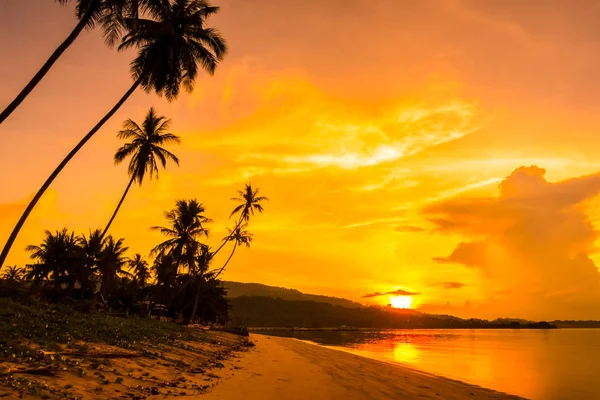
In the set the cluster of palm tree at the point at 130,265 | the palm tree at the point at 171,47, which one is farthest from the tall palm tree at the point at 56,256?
the palm tree at the point at 171,47

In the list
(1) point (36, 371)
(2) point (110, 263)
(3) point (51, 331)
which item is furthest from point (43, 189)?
(2) point (110, 263)

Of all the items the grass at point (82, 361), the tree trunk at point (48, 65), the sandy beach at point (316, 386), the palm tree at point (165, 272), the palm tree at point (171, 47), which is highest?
the palm tree at point (171, 47)

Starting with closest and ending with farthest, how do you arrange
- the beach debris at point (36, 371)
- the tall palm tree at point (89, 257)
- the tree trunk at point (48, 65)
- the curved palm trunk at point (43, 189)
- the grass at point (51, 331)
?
the beach debris at point (36, 371), the grass at point (51, 331), the tree trunk at point (48, 65), the curved palm trunk at point (43, 189), the tall palm tree at point (89, 257)

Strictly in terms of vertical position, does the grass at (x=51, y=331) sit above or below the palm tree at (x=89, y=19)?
below

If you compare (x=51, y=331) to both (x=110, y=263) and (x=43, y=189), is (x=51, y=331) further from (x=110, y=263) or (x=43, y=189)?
(x=110, y=263)

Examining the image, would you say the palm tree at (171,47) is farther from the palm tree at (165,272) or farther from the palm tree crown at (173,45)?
the palm tree at (165,272)

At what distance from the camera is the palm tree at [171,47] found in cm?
2184

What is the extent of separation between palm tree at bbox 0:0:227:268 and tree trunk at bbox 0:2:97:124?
3100mm

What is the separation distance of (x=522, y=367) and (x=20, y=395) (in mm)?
43406

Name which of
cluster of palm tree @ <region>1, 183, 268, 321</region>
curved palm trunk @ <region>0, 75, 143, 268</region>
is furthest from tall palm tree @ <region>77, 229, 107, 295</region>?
curved palm trunk @ <region>0, 75, 143, 268</region>

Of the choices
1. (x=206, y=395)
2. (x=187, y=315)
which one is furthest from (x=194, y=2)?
(x=187, y=315)

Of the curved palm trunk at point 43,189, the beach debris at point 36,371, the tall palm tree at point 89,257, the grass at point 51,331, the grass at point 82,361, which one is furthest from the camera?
the tall palm tree at point 89,257

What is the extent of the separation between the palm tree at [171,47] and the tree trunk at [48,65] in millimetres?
3100

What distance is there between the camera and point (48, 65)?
646 inches
